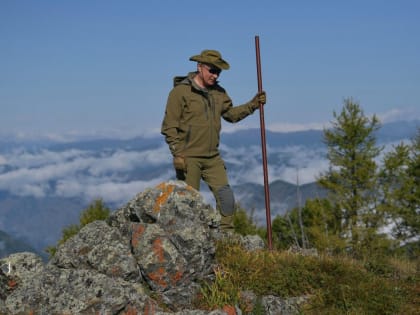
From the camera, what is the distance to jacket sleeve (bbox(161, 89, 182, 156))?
10148 millimetres

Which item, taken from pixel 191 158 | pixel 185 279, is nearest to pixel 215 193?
pixel 191 158

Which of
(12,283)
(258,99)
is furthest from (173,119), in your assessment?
(12,283)

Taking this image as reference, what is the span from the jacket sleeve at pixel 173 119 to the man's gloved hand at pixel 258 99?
1359 mm

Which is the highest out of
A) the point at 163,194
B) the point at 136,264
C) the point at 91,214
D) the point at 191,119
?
the point at 191,119

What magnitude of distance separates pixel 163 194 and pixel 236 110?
243 cm

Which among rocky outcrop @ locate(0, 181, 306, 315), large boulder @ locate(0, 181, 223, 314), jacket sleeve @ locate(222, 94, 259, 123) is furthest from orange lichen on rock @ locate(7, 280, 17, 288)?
jacket sleeve @ locate(222, 94, 259, 123)

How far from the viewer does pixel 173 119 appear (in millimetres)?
10172

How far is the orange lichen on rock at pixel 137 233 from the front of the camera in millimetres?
8641

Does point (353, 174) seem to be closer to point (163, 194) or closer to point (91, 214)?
point (91, 214)

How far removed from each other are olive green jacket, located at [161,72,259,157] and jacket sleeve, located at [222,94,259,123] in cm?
27

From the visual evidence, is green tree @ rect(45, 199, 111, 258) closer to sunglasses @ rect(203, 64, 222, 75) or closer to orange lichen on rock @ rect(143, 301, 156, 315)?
sunglasses @ rect(203, 64, 222, 75)

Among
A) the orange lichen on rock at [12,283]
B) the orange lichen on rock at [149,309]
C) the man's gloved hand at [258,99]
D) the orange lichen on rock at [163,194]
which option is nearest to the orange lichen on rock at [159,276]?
the orange lichen on rock at [149,309]

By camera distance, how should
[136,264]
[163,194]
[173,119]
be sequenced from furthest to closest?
[173,119], [163,194], [136,264]

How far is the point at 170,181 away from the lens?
9.27 m
